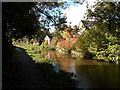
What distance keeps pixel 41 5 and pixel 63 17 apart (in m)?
1.53

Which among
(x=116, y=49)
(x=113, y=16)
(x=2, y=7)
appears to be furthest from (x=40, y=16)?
(x=116, y=49)

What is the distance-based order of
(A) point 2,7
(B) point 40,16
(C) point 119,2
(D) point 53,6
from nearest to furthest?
(A) point 2,7 → (D) point 53,6 → (B) point 40,16 → (C) point 119,2

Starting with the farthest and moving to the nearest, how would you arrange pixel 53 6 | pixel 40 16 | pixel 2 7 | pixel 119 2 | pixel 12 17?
pixel 119 2
pixel 40 16
pixel 53 6
pixel 2 7
pixel 12 17

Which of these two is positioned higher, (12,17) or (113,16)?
(113,16)

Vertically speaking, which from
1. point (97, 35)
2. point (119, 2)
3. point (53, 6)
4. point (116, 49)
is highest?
point (119, 2)

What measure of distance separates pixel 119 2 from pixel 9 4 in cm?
884

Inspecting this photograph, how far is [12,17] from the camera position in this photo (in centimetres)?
323

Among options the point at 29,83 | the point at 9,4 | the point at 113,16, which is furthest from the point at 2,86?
the point at 113,16

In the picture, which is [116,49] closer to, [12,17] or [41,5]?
[41,5]

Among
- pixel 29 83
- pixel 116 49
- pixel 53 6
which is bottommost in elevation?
pixel 29 83

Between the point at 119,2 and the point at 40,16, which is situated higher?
the point at 119,2

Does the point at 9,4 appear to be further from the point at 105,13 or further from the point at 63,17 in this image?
the point at 105,13

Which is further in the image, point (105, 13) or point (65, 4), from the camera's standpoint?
point (105, 13)

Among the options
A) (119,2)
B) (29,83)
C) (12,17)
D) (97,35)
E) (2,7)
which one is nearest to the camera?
(12,17)
